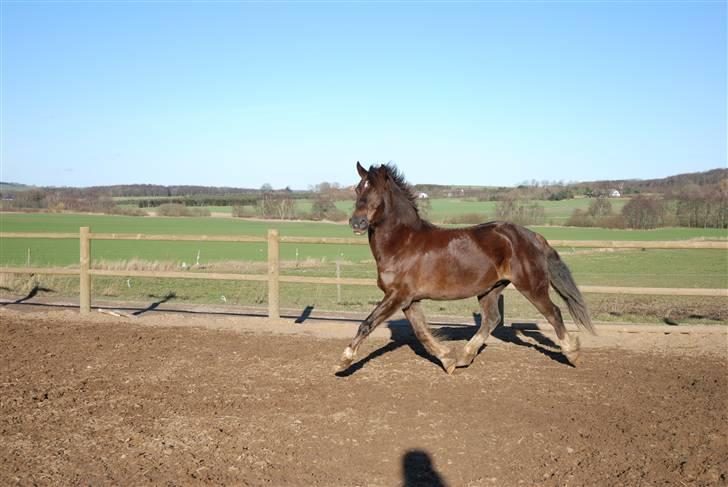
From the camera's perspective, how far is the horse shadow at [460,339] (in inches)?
287

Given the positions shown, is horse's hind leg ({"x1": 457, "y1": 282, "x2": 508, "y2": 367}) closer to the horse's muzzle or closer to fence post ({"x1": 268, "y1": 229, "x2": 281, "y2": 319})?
the horse's muzzle

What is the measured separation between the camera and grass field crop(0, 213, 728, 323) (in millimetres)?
15398

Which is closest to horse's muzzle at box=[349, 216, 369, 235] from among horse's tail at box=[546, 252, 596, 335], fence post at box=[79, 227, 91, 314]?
horse's tail at box=[546, 252, 596, 335]

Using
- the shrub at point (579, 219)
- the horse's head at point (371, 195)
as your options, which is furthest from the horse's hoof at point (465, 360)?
the shrub at point (579, 219)

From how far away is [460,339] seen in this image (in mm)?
8297

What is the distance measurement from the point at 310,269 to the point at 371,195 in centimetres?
2003

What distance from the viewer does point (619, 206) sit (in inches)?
1884

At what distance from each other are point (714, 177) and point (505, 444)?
5535 centimetres

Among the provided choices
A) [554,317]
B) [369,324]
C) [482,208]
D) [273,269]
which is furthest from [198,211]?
[554,317]

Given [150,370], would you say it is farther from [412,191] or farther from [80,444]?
[412,191]

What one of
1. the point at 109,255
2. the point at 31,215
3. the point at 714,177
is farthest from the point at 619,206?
the point at 31,215

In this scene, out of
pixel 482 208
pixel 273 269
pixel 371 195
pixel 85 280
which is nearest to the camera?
pixel 371 195

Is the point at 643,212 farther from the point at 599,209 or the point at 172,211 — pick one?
the point at 172,211

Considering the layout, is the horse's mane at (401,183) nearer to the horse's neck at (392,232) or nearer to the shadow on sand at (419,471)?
the horse's neck at (392,232)
